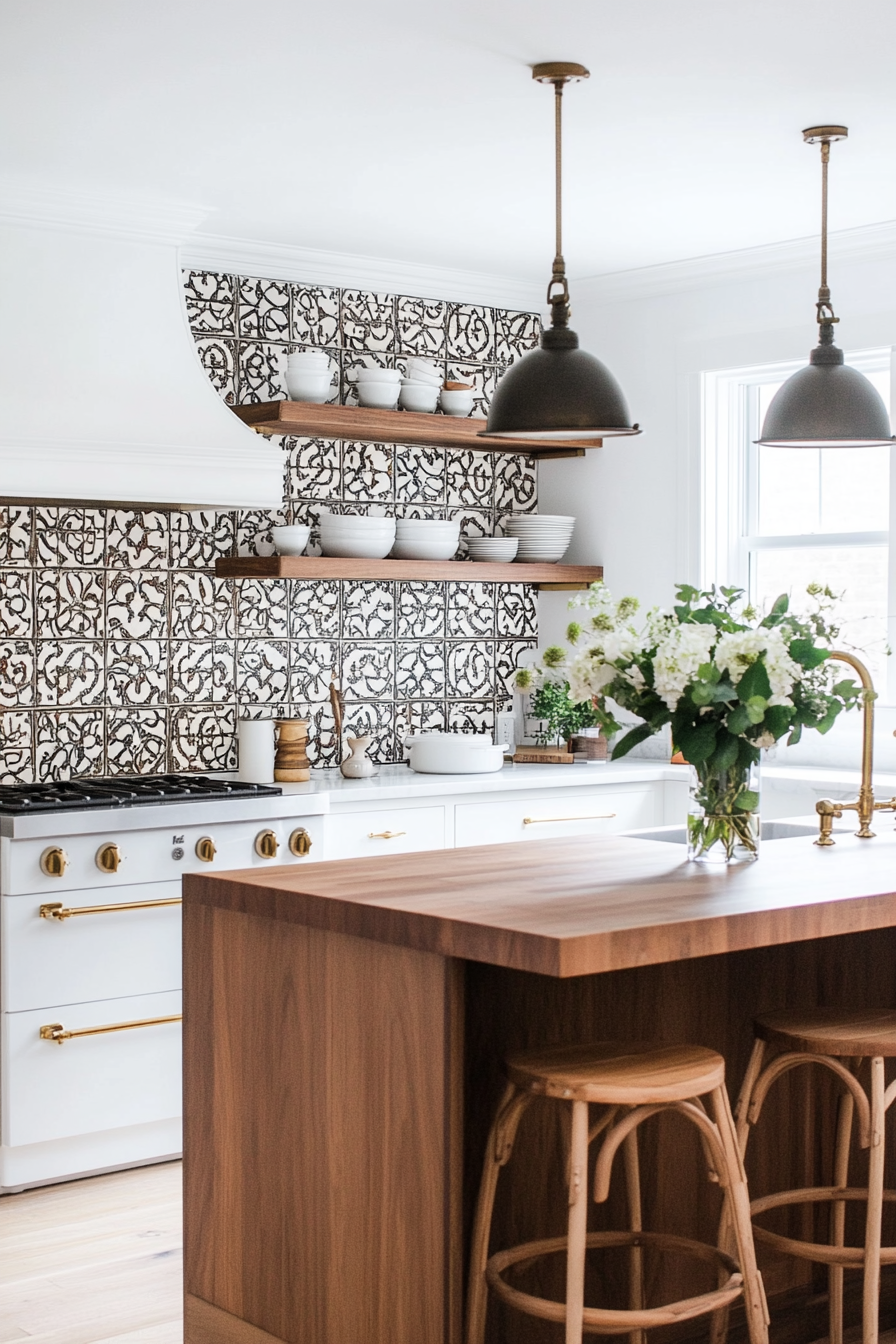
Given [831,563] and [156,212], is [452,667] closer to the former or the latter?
[831,563]

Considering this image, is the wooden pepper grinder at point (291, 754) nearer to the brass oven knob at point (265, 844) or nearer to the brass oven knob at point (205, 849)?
the brass oven knob at point (265, 844)

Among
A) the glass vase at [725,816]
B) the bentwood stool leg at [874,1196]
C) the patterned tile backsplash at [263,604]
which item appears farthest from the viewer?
the patterned tile backsplash at [263,604]

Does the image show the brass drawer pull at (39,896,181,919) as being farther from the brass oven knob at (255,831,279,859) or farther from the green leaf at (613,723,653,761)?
the green leaf at (613,723,653,761)

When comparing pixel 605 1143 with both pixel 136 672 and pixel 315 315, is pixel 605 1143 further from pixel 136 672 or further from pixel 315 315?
pixel 315 315

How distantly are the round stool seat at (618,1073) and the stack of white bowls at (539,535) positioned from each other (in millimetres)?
3445

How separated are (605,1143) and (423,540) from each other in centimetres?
334

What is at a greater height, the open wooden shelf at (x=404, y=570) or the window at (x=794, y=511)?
the window at (x=794, y=511)

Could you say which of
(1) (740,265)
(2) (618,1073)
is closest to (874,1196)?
(2) (618,1073)

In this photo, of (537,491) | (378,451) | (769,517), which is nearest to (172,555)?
(378,451)

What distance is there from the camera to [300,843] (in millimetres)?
4555

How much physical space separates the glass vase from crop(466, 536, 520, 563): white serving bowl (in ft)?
8.97

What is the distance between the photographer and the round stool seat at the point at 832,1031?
2.66 meters

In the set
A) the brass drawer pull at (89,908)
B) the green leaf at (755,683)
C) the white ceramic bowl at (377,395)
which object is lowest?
the brass drawer pull at (89,908)

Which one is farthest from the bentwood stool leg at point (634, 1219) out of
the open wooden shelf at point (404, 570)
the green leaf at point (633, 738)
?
the open wooden shelf at point (404, 570)
